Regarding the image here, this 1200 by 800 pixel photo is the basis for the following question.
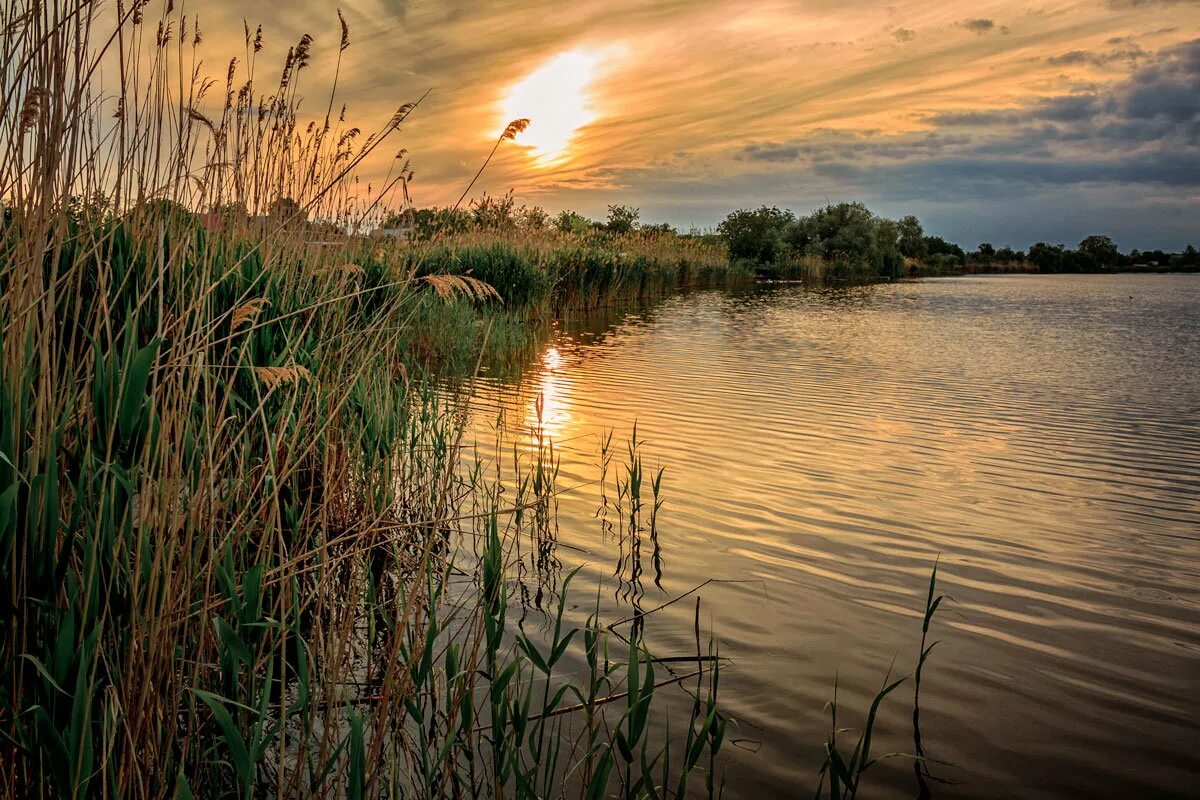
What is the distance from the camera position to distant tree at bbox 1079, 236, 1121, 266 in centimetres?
8888

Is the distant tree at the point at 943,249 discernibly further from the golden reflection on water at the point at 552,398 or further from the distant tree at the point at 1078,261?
the golden reflection on water at the point at 552,398

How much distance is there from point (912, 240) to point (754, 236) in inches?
1122

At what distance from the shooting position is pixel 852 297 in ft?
110

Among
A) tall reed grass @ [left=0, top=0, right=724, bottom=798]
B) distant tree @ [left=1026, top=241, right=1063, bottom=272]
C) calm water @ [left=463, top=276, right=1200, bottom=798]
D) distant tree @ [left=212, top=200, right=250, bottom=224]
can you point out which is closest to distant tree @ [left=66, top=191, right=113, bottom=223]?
tall reed grass @ [left=0, top=0, right=724, bottom=798]

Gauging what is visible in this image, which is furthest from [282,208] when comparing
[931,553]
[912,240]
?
[912,240]

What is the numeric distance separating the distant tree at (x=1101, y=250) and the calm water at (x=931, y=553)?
90.6m

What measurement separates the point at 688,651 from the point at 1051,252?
9721cm

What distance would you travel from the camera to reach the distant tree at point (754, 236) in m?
55.0

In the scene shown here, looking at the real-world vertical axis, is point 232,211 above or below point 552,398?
above

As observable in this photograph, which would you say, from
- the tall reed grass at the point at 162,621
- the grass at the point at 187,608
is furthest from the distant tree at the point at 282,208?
the tall reed grass at the point at 162,621

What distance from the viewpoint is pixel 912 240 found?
7694 cm

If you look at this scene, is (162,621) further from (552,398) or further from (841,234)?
(841,234)

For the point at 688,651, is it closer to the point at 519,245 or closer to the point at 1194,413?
the point at 1194,413

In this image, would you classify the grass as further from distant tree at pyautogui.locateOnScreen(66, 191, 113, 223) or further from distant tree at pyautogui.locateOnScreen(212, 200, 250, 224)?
distant tree at pyautogui.locateOnScreen(212, 200, 250, 224)
